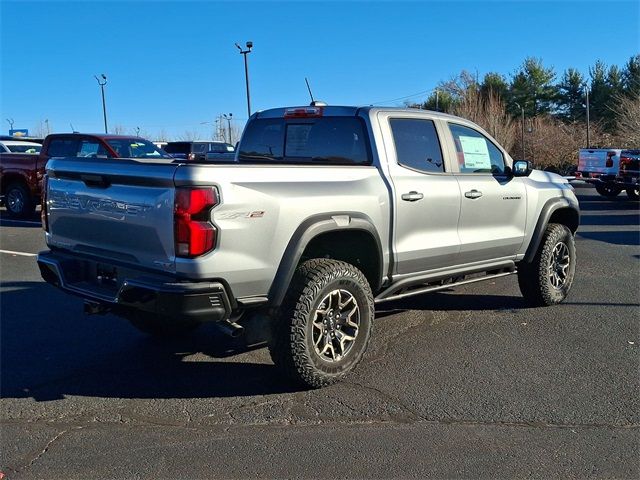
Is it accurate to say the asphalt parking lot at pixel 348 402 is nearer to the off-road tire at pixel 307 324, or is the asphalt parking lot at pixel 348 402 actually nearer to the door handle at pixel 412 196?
the off-road tire at pixel 307 324

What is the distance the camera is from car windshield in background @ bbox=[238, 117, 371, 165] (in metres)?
5.14

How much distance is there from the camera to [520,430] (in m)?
3.80

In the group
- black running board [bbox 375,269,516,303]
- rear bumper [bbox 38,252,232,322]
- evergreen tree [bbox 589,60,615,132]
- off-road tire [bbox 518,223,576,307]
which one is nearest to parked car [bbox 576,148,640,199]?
off-road tire [bbox 518,223,576,307]

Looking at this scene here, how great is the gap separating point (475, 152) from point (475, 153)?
0.04ft

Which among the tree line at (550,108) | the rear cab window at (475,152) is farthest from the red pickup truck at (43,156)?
the tree line at (550,108)

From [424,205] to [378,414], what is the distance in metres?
1.82

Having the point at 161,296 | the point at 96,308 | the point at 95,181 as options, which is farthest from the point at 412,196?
the point at 96,308

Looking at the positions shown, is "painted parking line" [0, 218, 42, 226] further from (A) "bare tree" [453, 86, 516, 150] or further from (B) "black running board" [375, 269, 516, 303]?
(A) "bare tree" [453, 86, 516, 150]

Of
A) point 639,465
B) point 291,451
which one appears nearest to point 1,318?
point 291,451

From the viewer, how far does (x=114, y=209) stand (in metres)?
4.13

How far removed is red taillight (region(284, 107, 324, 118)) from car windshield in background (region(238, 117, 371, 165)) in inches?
1.5

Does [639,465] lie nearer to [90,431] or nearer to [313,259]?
[313,259]

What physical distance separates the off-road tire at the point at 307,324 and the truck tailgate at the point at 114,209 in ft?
2.85

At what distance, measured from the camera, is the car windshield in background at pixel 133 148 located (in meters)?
13.0
